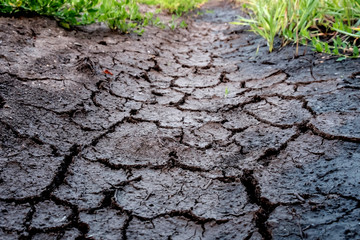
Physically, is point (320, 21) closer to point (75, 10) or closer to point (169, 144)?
point (169, 144)

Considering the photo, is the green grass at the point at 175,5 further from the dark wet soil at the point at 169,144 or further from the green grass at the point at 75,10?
the dark wet soil at the point at 169,144

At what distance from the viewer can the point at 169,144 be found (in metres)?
1.60

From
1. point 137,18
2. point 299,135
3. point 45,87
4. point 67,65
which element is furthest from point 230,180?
point 137,18

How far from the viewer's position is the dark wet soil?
1.09 meters

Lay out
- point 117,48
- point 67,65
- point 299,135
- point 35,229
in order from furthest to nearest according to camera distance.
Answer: point 117,48
point 67,65
point 299,135
point 35,229

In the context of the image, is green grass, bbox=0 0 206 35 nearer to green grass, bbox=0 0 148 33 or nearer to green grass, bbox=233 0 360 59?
green grass, bbox=0 0 148 33

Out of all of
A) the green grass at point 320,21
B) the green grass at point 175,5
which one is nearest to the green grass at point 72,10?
the green grass at point 320,21

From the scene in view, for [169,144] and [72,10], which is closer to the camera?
[169,144]

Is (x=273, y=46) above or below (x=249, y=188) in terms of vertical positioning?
above

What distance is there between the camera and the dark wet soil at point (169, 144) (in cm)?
109

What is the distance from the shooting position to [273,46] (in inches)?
112

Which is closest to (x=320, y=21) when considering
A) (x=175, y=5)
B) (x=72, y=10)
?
(x=72, y=10)

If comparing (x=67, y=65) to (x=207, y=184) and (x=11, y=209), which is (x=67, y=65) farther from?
(x=207, y=184)

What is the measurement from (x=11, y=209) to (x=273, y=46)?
8.41ft
